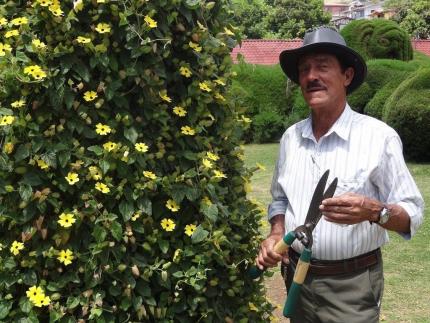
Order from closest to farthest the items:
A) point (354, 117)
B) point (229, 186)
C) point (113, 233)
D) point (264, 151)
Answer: point (113, 233)
point (229, 186)
point (354, 117)
point (264, 151)

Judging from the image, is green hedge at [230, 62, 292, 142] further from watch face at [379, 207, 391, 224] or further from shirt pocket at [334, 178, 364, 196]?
watch face at [379, 207, 391, 224]

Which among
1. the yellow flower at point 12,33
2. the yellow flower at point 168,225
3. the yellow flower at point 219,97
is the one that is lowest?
the yellow flower at point 168,225

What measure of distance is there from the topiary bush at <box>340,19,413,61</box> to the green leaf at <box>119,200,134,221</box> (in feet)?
42.9

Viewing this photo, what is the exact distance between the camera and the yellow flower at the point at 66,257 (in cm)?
198

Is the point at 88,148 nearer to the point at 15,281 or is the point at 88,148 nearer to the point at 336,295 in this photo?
the point at 15,281

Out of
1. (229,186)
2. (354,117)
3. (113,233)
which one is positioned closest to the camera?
(113,233)

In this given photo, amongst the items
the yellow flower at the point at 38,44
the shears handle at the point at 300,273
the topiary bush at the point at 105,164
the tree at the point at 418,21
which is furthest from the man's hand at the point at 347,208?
the tree at the point at 418,21

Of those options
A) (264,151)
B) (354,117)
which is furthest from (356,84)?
(264,151)

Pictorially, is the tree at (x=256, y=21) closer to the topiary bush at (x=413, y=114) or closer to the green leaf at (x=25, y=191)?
the topiary bush at (x=413, y=114)

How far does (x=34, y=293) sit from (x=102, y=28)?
0.85 meters

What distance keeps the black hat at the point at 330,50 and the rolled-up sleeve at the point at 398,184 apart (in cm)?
36

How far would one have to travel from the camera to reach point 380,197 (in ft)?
8.03

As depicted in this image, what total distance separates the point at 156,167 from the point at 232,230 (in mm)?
431

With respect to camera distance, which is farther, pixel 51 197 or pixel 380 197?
pixel 380 197
